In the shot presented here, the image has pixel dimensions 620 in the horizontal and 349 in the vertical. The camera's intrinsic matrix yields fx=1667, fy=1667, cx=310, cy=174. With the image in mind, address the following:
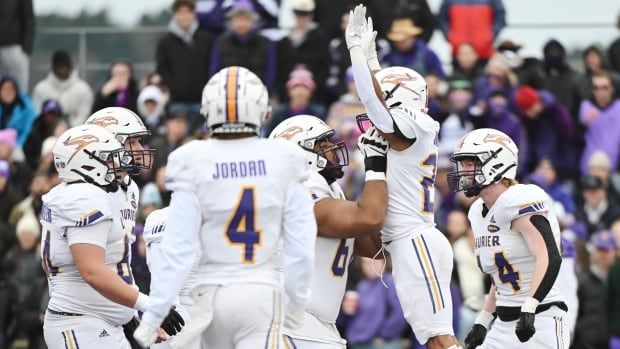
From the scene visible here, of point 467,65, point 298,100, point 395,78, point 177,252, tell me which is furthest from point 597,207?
point 177,252

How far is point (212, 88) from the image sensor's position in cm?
938

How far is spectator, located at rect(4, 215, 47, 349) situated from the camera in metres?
16.4

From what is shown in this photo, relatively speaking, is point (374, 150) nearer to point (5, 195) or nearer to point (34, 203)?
point (34, 203)

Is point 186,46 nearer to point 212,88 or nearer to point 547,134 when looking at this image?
point 547,134

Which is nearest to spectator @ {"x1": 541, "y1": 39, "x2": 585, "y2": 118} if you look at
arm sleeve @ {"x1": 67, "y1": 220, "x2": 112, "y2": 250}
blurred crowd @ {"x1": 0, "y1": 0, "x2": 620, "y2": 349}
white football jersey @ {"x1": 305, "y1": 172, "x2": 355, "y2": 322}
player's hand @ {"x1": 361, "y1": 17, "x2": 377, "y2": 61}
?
blurred crowd @ {"x1": 0, "y1": 0, "x2": 620, "y2": 349}

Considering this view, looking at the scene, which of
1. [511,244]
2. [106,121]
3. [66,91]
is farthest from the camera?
[66,91]

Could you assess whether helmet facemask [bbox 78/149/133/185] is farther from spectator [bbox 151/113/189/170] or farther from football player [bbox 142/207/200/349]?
spectator [bbox 151/113/189/170]

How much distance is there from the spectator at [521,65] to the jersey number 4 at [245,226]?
9581mm

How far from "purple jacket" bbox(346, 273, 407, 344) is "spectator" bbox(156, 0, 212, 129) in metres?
3.46

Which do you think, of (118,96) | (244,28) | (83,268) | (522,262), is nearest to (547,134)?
(244,28)

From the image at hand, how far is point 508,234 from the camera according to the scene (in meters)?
11.2

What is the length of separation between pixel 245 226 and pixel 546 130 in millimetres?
9461

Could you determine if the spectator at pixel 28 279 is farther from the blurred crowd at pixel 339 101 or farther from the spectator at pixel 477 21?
the spectator at pixel 477 21

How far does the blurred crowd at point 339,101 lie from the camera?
16.8 metres
